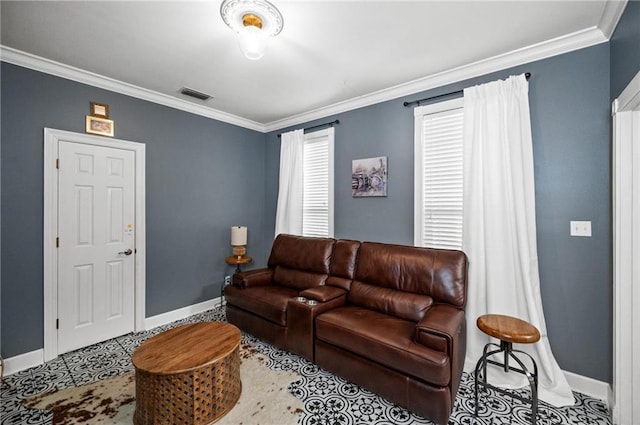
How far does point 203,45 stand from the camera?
7.52 feet

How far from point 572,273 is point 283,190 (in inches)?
131

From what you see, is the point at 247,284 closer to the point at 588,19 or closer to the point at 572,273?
the point at 572,273

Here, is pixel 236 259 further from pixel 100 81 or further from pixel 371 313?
pixel 100 81

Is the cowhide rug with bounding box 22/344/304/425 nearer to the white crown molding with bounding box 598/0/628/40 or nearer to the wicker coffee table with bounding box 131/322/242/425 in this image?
the wicker coffee table with bounding box 131/322/242/425

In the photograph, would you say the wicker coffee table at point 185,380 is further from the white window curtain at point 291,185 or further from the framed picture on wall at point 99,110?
the framed picture on wall at point 99,110

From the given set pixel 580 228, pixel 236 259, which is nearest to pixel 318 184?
pixel 236 259

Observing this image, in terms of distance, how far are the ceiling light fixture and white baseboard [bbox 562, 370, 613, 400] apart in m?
3.44

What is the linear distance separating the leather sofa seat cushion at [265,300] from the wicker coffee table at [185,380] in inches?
28.4

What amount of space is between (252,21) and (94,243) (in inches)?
106

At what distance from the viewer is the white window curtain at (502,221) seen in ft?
7.19

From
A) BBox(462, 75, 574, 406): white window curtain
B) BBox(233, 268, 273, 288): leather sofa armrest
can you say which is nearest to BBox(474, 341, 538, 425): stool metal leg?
BBox(462, 75, 574, 406): white window curtain

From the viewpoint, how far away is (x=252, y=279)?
3.23 meters

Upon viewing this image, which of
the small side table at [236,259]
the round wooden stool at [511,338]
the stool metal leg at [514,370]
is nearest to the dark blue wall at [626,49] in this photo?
the round wooden stool at [511,338]

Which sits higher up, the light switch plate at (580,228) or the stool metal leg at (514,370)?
the light switch plate at (580,228)
